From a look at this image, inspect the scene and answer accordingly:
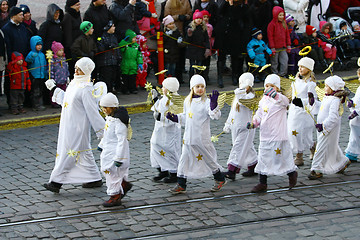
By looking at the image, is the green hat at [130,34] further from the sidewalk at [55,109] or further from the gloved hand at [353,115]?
the gloved hand at [353,115]

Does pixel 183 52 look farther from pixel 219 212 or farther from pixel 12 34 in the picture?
pixel 219 212

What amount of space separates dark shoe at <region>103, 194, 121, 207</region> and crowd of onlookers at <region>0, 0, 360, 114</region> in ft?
18.0

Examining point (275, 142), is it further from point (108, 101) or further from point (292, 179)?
point (108, 101)

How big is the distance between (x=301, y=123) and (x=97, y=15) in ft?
18.9

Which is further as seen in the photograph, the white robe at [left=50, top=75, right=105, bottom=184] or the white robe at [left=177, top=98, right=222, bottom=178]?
the white robe at [left=50, top=75, right=105, bottom=184]

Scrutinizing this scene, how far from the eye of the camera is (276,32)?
18.5 m

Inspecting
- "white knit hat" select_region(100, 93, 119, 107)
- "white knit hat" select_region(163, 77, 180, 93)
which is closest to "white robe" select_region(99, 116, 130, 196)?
"white knit hat" select_region(100, 93, 119, 107)

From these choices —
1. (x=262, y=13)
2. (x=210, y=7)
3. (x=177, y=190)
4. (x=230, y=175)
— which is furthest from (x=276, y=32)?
(x=177, y=190)

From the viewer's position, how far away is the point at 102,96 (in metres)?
11.5

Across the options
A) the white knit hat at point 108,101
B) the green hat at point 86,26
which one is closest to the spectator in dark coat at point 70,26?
the green hat at point 86,26

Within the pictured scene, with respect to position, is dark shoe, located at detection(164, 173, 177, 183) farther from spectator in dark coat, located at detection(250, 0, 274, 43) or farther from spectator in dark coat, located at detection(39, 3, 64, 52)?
spectator in dark coat, located at detection(250, 0, 274, 43)

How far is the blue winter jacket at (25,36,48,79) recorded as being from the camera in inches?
621

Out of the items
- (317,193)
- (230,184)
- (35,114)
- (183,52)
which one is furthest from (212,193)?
(183,52)

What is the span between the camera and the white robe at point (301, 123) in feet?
42.3
